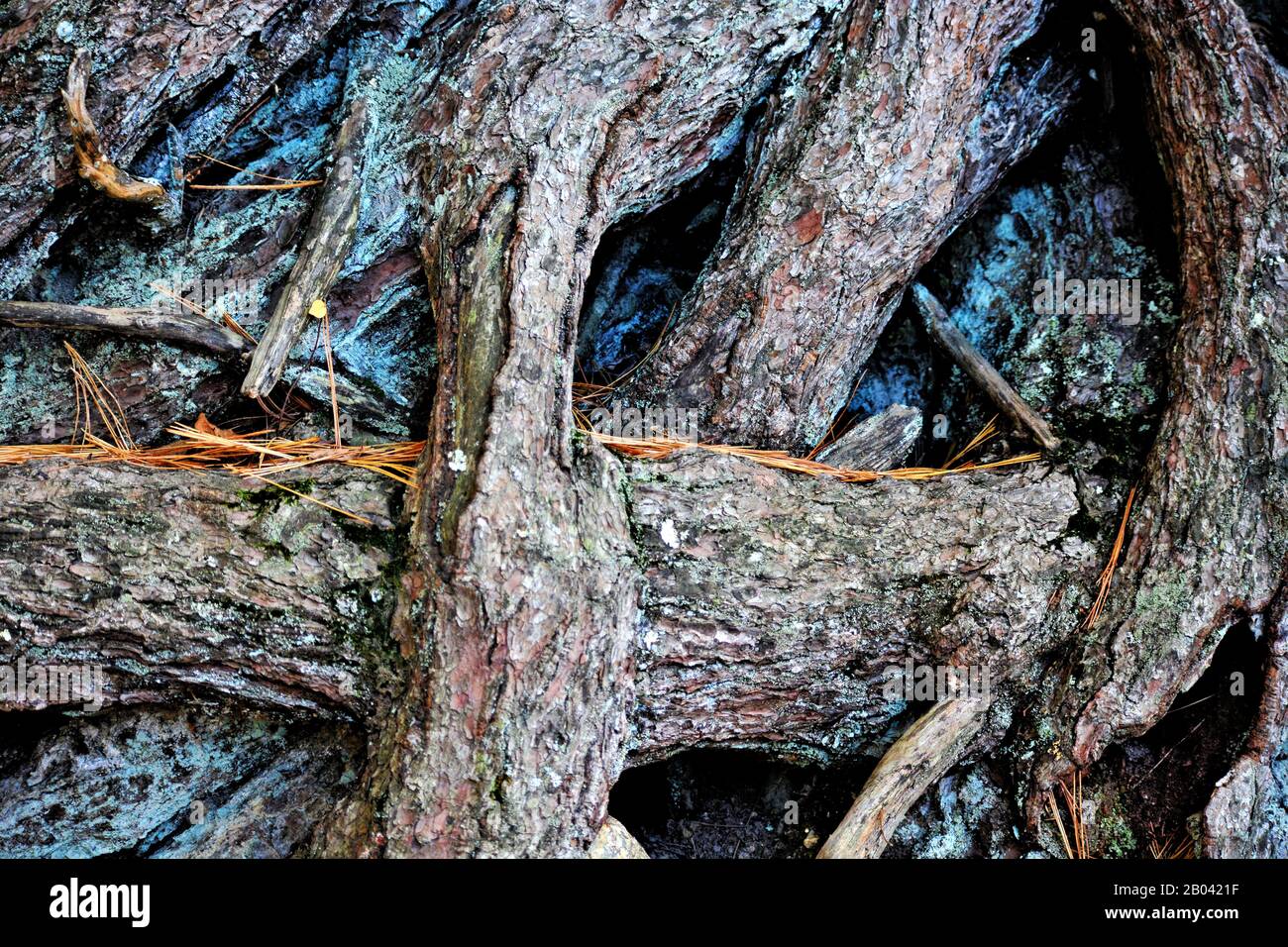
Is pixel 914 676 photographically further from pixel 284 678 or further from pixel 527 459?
pixel 284 678

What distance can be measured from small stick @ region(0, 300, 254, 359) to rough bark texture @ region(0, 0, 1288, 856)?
91 millimetres

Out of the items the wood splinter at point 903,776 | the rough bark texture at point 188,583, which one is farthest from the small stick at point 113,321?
the wood splinter at point 903,776

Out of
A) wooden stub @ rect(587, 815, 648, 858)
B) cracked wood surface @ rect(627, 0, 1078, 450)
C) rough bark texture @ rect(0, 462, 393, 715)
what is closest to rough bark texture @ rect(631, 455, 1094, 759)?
wooden stub @ rect(587, 815, 648, 858)

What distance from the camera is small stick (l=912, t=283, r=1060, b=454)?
302 cm

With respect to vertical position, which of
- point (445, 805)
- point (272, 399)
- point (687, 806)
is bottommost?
point (687, 806)

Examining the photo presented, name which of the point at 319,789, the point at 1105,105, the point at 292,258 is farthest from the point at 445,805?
the point at 1105,105

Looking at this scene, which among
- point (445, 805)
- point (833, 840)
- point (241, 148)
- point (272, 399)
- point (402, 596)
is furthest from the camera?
point (241, 148)

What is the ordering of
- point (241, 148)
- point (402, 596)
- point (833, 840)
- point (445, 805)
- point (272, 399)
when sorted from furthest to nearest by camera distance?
point (241, 148), point (272, 399), point (833, 840), point (402, 596), point (445, 805)

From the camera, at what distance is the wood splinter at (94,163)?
2693 millimetres

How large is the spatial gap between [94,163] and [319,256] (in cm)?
67

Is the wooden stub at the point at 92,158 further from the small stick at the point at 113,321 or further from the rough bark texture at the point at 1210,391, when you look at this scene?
the rough bark texture at the point at 1210,391

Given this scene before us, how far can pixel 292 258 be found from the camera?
303cm

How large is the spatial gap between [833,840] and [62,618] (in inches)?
81.6

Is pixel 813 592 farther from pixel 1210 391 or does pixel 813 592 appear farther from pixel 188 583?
pixel 188 583
